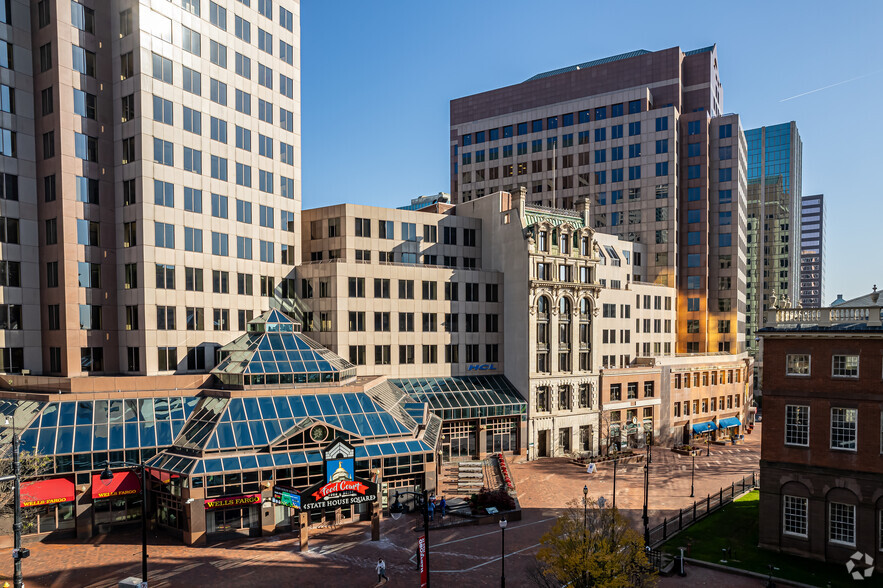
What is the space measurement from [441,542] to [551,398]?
30147mm

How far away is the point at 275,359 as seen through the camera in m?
49.2

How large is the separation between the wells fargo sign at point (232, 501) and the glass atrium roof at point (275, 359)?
974 cm

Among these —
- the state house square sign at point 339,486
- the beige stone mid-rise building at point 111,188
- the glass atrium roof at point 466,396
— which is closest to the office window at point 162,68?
the beige stone mid-rise building at point 111,188

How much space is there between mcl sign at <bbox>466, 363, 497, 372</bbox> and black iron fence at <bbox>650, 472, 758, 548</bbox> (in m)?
26.7

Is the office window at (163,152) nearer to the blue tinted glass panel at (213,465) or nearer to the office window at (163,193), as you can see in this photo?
the office window at (163,193)

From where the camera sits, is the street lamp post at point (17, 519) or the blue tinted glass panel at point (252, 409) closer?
the street lamp post at point (17, 519)

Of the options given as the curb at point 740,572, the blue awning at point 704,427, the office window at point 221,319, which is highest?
the office window at point 221,319

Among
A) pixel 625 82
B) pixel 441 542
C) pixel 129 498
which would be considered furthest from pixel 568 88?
pixel 129 498

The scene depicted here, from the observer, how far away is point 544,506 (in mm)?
49594

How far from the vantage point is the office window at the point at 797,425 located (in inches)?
1548

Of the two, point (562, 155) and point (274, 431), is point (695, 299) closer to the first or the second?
point (562, 155)

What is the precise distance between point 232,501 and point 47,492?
12596mm

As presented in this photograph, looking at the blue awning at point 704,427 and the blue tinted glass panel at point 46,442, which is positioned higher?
the blue tinted glass panel at point 46,442

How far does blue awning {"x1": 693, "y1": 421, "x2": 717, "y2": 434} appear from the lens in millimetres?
81625
